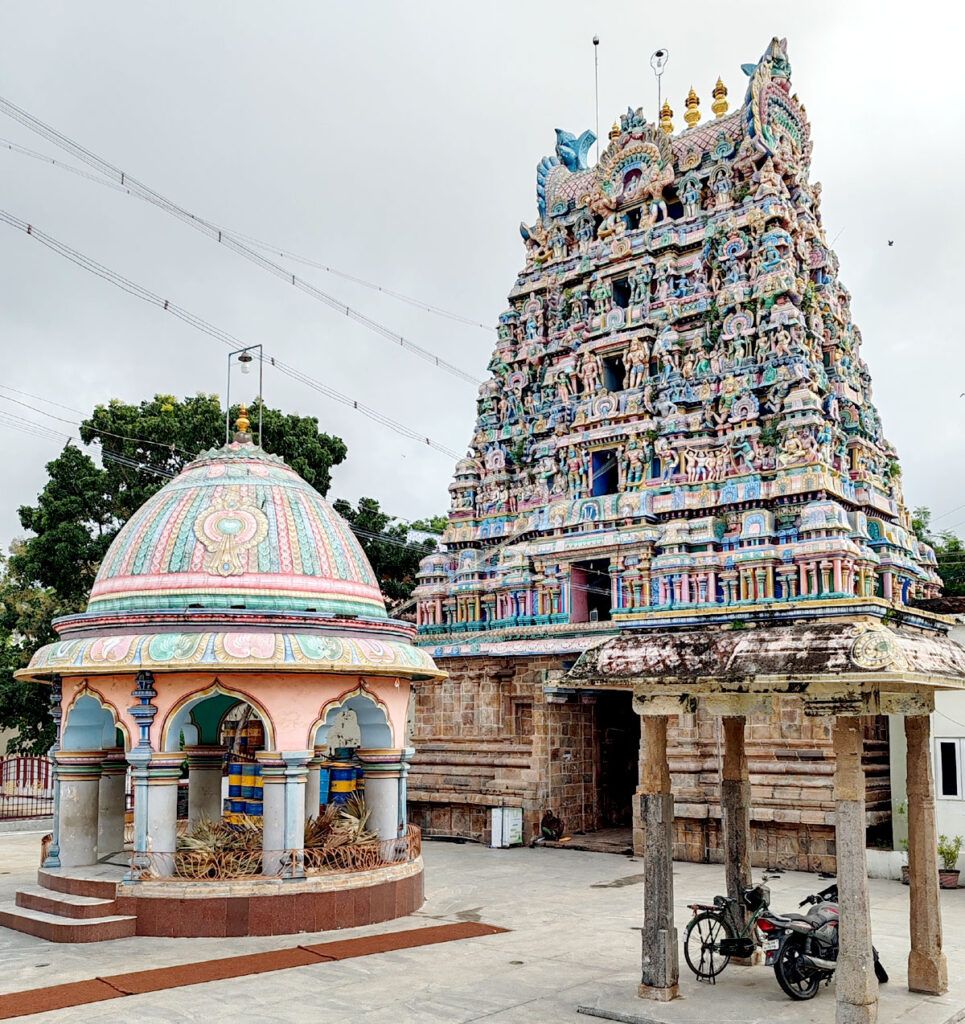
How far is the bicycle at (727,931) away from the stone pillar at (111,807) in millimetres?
8465

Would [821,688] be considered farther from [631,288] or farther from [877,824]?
[631,288]

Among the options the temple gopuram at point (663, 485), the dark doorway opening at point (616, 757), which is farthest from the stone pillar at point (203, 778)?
the dark doorway opening at point (616, 757)

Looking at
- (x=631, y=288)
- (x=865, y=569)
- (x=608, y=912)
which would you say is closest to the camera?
(x=608, y=912)

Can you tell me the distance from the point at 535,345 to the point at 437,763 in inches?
434

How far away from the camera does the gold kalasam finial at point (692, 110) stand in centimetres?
2706

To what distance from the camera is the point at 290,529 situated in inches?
577

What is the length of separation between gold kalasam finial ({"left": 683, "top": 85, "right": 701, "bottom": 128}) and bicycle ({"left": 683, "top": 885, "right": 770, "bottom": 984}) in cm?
2161

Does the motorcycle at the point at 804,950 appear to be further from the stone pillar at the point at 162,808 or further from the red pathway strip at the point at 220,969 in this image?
the stone pillar at the point at 162,808

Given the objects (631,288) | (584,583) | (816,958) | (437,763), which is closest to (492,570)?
(584,583)

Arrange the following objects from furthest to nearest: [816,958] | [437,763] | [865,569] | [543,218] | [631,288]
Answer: [543,218] < [631,288] < [437,763] < [865,569] < [816,958]

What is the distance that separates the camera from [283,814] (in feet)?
42.1

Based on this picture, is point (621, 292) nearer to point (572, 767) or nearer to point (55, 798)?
point (572, 767)

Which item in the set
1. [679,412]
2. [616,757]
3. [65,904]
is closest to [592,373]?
[679,412]

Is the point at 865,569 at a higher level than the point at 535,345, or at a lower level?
lower
